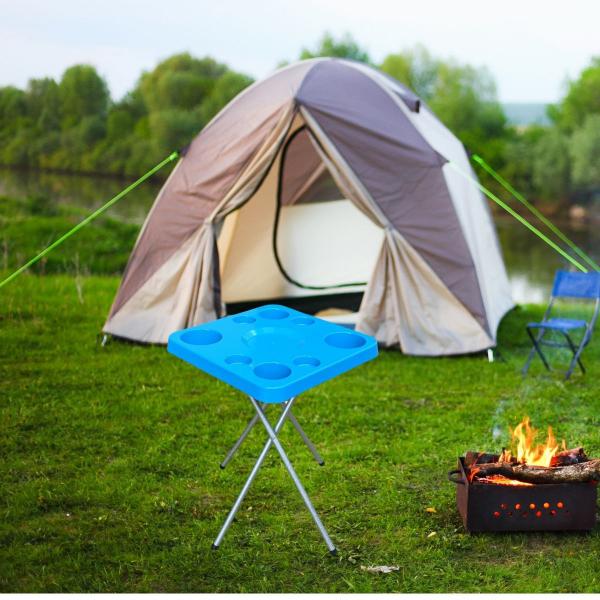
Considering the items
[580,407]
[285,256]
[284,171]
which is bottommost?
[580,407]

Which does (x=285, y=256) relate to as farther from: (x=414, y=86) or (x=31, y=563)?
(x=414, y=86)

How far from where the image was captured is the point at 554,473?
3209mm

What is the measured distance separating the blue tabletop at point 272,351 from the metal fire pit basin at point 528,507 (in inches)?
25.5

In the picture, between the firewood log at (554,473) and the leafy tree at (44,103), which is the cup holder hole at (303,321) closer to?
the firewood log at (554,473)

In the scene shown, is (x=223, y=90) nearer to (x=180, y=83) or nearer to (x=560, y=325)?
(x=180, y=83)

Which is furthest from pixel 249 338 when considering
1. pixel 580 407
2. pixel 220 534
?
pixel 580 407

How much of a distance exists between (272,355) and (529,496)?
3.41ft

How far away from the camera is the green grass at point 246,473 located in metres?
3.02

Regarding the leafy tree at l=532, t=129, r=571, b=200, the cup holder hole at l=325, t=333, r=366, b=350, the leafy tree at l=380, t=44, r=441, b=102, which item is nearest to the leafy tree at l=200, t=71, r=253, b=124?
the leafy tree at l=380, t=44, r=441, b=102

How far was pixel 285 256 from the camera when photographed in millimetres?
6918

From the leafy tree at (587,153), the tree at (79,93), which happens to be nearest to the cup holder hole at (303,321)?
the tree at (79,93)

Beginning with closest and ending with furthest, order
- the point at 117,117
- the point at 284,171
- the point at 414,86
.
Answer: the point at 284,171
the point at 117,117
the point at 414,86

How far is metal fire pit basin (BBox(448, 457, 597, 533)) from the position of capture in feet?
10.5

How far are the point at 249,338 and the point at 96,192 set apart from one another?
53.0 ft
